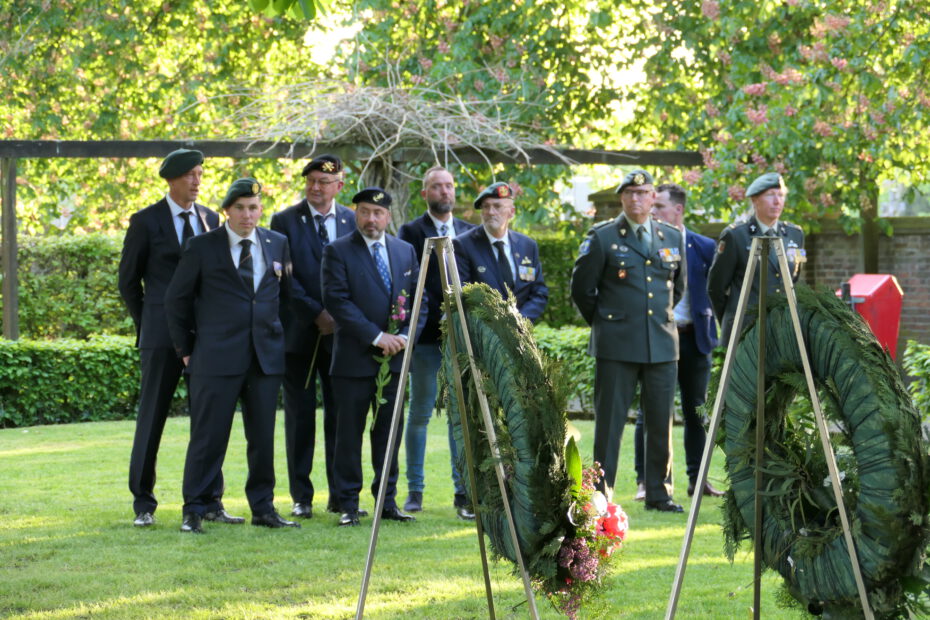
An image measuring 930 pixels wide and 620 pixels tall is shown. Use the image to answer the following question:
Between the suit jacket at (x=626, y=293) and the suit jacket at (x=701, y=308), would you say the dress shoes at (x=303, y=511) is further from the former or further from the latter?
the suit jacket at (x=701, y=308)

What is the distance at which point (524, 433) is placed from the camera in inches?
171

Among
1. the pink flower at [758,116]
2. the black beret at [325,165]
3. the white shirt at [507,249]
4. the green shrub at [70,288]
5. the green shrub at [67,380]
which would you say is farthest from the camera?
the green shrub at [70,288]

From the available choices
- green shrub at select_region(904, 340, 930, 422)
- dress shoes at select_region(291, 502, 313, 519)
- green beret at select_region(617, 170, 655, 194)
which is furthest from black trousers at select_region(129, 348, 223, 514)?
green shrub at select_region(904, 340, 930, 422)

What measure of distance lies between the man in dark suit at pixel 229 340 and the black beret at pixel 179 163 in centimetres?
32

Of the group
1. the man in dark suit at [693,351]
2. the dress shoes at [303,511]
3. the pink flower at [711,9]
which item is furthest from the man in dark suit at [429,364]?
the pink flower at [711,9]

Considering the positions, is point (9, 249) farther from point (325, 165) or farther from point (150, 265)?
point (325, 165)

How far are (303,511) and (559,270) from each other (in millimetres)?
8664

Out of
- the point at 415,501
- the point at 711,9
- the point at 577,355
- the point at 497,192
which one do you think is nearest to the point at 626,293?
the point at 497,192

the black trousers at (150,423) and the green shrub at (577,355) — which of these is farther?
the green shrub at (577,355)

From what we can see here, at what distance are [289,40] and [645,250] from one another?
1100 centimetres

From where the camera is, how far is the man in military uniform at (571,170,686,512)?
752 centimetres

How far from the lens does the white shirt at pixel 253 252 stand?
7.10 m

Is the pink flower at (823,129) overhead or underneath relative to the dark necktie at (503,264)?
overhead

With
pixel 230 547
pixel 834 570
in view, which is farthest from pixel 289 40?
pixel 834 570
